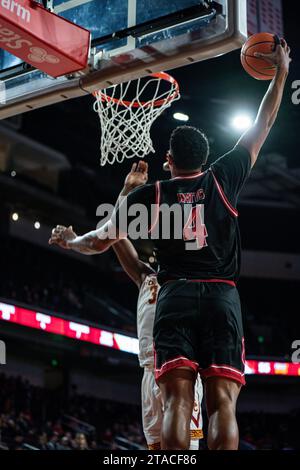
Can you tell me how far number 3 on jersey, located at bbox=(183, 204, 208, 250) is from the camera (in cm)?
324

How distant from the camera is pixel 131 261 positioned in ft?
16.4

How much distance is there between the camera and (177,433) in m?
2.90

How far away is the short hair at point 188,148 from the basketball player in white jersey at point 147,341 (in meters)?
1.02

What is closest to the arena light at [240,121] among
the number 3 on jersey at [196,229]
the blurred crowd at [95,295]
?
the blurred crowd at [95,295]

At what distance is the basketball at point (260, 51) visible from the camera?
3696mm

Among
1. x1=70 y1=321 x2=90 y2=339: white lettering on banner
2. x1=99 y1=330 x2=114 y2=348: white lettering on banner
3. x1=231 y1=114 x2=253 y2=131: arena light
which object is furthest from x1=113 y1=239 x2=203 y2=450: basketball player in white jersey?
x1=99 y1=330 x2=114 y2=348: white lettering on banner

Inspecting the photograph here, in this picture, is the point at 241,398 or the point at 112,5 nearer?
the point at 112,5

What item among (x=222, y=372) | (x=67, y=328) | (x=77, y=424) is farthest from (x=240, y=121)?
(x=222, y=372)

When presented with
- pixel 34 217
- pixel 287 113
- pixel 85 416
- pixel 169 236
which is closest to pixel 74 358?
pixel 85 416

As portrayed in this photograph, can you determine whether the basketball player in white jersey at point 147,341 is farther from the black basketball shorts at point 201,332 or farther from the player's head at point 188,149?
the black basketball shorts at point 201,332

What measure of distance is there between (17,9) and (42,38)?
221 millimetres

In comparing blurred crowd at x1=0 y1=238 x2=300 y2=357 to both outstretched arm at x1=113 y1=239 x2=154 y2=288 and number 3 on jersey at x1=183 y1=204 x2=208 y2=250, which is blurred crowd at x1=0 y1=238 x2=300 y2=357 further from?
number 3 on jersey at x1=183 y1=204 x2=208 y2=250

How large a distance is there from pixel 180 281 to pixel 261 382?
63.4ft

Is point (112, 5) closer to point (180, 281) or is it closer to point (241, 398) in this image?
point (180, 281)
